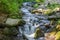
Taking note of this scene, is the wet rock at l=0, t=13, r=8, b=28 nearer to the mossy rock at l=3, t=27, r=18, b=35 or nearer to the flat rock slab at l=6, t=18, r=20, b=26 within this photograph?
the flat rock slab at l=6, t=18, r=20, b=26

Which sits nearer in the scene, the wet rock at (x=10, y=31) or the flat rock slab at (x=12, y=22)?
the wet rock at (x=10, y=31)

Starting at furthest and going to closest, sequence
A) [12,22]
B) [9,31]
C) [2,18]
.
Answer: [2,18]
[12,22]
[9,31]

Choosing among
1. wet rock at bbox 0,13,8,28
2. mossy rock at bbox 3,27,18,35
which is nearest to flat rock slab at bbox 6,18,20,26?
wet rock at bbox 0,13,8,28

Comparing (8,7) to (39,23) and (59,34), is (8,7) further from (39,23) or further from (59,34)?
(59,34)

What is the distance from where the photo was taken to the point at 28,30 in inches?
329

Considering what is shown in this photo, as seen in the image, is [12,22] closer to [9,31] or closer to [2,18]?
[2,18]

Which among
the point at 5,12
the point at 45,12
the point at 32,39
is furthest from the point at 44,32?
the point at 45,12

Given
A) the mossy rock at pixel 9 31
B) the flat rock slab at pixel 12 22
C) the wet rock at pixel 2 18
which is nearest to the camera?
the mossy rock at pixel 9 31

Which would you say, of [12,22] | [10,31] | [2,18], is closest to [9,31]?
[10,31]

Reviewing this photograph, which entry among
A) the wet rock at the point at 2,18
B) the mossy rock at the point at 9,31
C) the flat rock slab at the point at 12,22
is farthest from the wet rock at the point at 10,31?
the flat rock slab at the point at 12,22

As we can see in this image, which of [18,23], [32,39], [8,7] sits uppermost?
[8,7]

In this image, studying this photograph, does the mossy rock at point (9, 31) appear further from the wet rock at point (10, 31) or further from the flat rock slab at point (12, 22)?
the flat rock slab at point (12, 22)

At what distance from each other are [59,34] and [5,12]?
2.80m

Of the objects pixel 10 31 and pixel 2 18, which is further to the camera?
pixel 2 18
